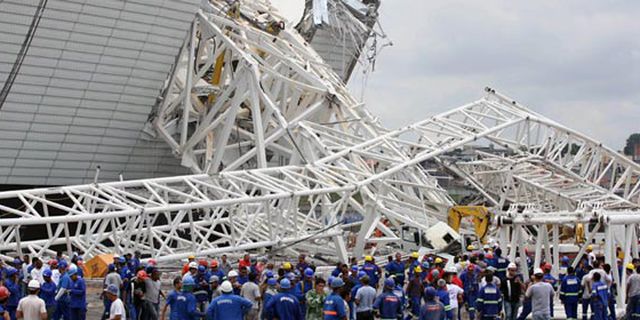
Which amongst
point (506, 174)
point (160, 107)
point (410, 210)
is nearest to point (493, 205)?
point (506, 174)

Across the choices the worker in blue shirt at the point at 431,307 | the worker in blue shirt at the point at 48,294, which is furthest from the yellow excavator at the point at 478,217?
the worker in blue shirt at the point at 48,294

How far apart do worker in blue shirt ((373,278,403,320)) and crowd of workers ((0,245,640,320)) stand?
0.06ft

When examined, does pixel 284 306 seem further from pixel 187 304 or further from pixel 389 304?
pixel 389 304

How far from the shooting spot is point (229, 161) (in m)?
47.1

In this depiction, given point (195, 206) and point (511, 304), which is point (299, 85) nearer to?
point (195, 206)

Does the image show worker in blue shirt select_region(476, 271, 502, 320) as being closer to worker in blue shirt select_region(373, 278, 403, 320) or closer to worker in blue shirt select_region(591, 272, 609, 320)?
worker in blue shirt select_region(591, 272, 609, 320)

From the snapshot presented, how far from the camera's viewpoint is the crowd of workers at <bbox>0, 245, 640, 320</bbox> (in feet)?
54.4

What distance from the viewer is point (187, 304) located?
56.6 ft

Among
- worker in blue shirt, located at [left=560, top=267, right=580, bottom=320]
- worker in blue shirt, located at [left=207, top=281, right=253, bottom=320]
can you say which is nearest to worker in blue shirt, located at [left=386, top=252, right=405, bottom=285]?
worker in blue shirt, located at [left=560, top=267, right=580, bottom=320]

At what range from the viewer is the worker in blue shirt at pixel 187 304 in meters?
17.2

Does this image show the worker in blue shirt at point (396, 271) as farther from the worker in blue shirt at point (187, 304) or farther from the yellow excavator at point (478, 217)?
the yellow excavator at point (478, 217)

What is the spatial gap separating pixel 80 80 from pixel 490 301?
25.0 metres

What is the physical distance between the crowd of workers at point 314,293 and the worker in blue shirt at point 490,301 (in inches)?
0.8

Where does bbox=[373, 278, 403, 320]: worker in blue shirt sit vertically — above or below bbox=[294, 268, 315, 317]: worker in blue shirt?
below
